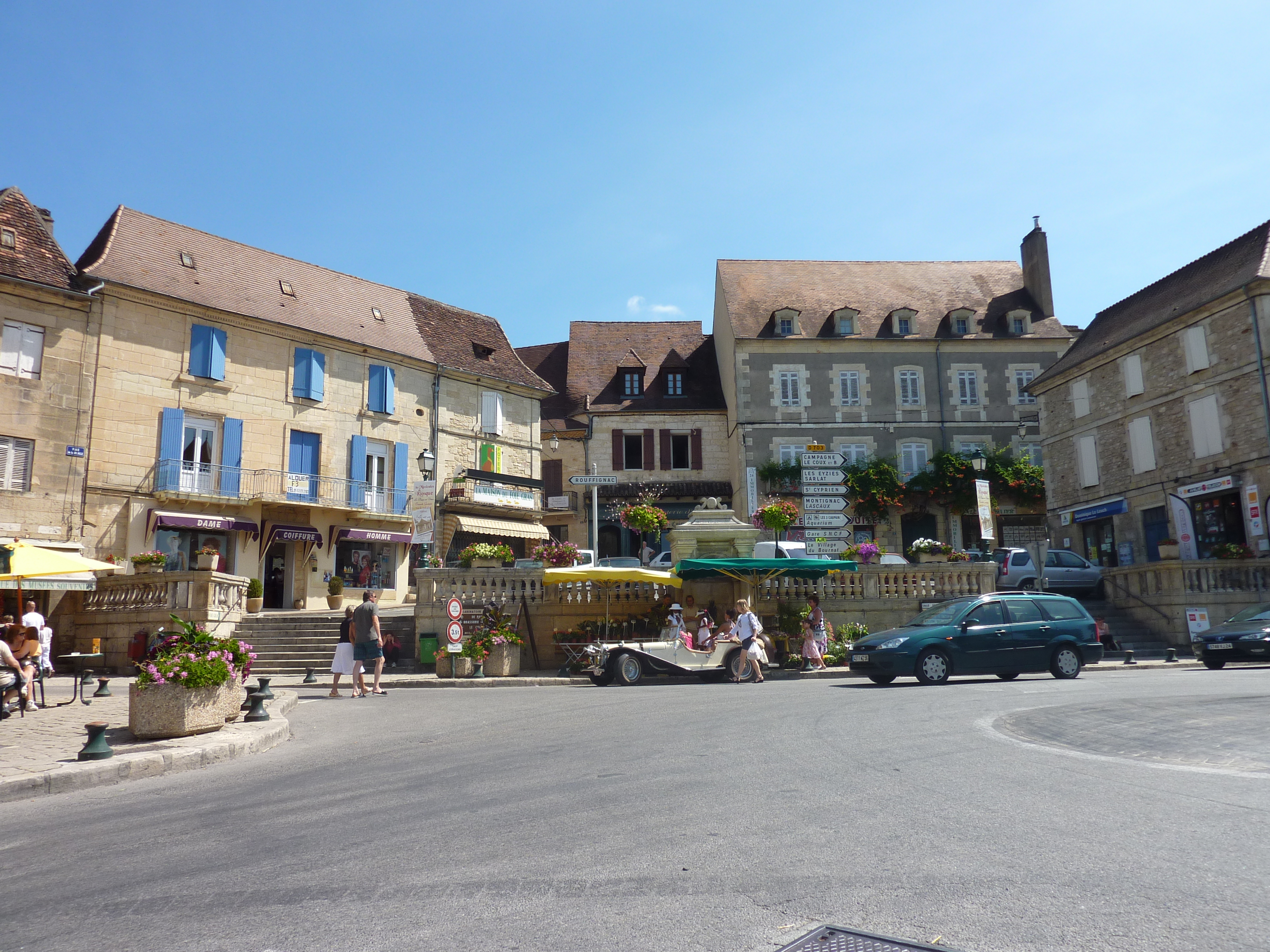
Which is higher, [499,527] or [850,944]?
[499,527]

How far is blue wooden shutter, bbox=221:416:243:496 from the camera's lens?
87.7ft

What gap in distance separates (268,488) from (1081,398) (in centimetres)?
2665

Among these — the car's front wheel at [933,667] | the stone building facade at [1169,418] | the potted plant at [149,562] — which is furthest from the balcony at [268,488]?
the stone building facade at [1169,418]

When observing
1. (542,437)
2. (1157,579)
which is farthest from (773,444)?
(1157,579)

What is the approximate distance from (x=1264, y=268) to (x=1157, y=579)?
32.7 ft

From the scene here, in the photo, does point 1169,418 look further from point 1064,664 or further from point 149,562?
point 149,562

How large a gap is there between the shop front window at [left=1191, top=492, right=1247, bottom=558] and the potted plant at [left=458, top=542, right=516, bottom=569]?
19197 mm

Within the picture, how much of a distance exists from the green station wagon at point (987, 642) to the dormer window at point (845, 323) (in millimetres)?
23280

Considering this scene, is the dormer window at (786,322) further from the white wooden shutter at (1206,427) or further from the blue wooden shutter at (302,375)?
the blue wooden shutter at (302,375)

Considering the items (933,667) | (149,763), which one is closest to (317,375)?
(933,667)

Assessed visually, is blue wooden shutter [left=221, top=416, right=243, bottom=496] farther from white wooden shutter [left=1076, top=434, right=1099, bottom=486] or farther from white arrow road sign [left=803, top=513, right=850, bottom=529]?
white wooden shutter [left=1076, top=434, right=1099, bottom=486]

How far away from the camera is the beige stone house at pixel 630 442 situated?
124ft

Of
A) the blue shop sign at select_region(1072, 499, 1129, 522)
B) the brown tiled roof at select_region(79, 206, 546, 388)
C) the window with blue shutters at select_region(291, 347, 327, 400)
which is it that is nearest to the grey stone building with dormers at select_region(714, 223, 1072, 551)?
the blue shop sign at select_region(1072, 499, 1129, 522)

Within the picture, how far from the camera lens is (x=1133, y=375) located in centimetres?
2983
